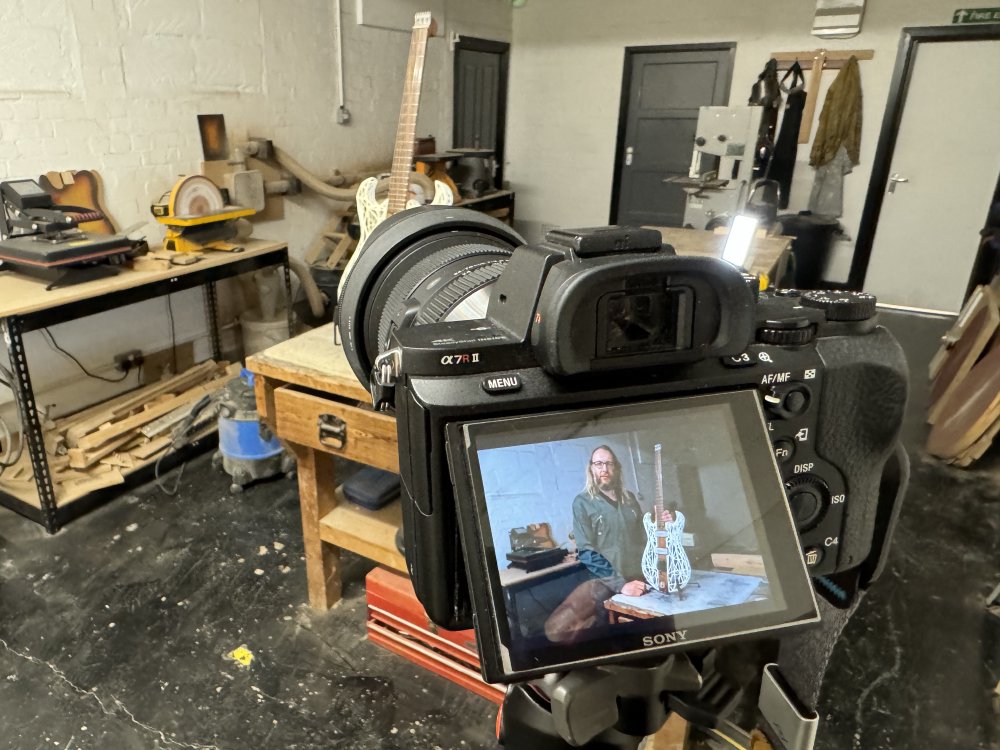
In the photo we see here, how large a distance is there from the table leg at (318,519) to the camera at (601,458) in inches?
44.5

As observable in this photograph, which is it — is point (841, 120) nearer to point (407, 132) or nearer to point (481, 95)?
point (481, 95)

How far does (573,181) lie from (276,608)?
4.57m

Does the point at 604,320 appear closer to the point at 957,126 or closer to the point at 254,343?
the point at 254,343

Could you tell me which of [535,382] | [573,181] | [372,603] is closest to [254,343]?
[372,603]

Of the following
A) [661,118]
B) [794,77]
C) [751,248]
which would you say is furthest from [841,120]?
[751,248]

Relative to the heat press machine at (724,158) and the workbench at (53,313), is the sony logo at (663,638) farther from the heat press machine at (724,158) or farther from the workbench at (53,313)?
the heat press machine at (724,158)

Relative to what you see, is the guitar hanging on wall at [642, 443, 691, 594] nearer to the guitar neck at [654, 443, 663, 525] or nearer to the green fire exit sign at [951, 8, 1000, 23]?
the guitar neck at [654, 443, 663, 525]

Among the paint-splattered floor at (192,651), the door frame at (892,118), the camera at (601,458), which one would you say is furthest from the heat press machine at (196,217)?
the door frame at (892,118)

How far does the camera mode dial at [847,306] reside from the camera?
703 mm

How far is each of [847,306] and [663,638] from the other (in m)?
0.39

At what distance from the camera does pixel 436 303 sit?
81 centimetres

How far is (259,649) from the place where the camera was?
173 cm

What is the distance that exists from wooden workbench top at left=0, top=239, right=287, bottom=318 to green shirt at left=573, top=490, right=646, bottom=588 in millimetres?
1991

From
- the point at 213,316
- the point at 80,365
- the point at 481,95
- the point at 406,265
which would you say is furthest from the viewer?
the point at 481,95
